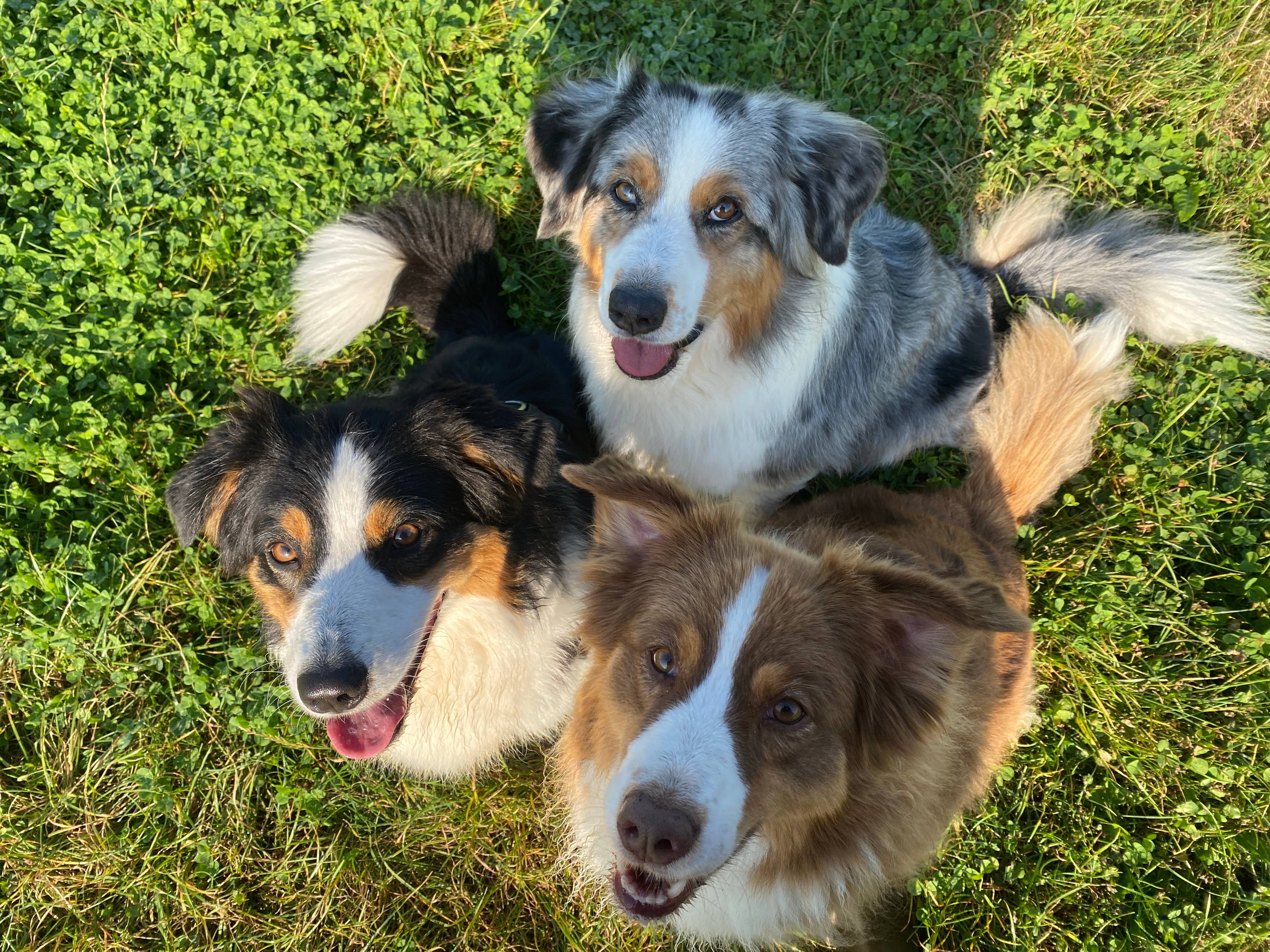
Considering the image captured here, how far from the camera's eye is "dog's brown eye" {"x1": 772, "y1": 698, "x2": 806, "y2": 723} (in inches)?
80.9

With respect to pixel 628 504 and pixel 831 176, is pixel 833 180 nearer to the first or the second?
pixel 831 176

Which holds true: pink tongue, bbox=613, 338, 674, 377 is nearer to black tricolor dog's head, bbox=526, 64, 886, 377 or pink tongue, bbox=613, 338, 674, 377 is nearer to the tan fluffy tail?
black tricolor dog's head, bbox=526, 64, 886, 377

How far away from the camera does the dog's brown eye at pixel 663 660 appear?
2.15 m

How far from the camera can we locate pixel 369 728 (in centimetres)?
279

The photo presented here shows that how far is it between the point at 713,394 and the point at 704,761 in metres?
1.69

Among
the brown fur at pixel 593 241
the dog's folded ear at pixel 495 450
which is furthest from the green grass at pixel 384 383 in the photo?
the dog's folded ear at pixel 495 450

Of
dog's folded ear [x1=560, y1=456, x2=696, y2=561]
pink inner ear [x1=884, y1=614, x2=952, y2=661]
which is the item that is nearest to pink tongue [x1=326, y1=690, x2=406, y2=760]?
dog's folded ear [x1=560, y1=456, x2=696, y2=561]

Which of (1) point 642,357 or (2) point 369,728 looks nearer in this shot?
(2) point 369,728

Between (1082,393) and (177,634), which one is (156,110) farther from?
(1082,393)

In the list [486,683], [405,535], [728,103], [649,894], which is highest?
[728,103]

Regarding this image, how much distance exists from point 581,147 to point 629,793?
8.12 ft

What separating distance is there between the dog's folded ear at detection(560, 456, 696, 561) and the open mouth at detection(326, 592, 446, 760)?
834 mm

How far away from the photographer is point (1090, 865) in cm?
321

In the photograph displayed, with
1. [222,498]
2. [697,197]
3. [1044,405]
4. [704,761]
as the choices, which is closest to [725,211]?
[697,197]
